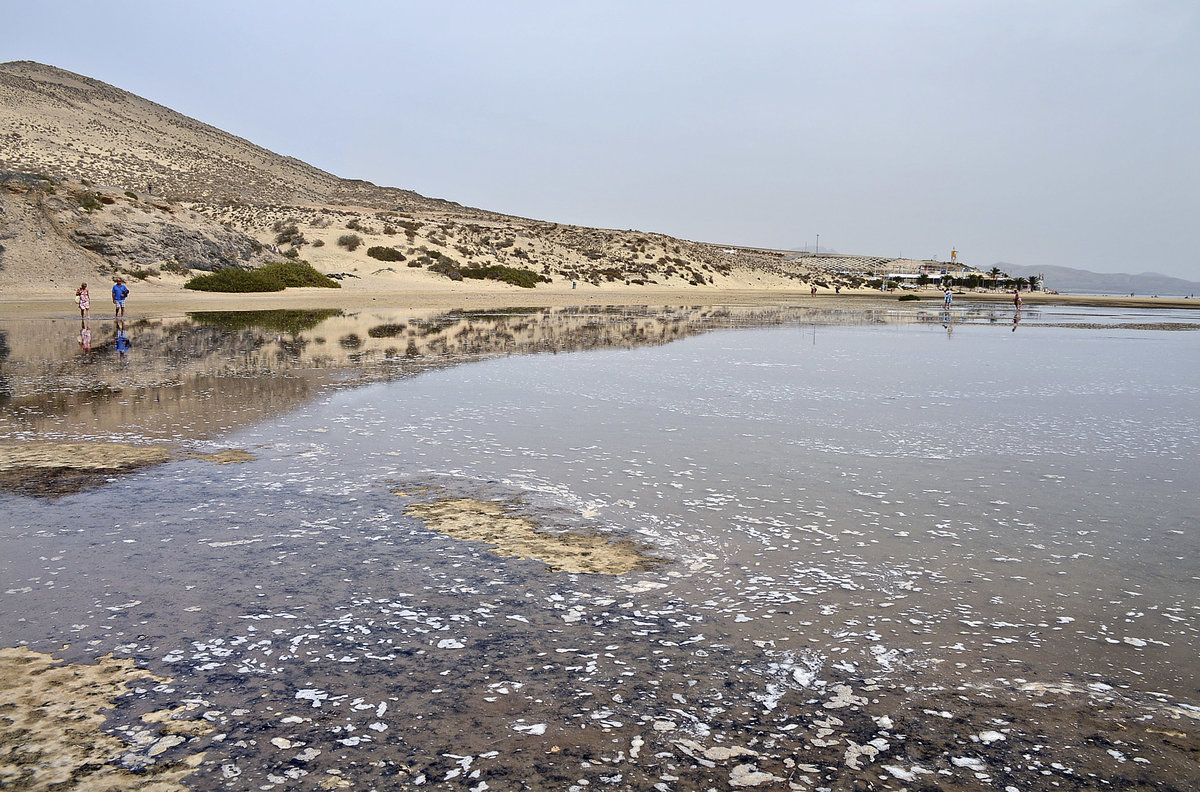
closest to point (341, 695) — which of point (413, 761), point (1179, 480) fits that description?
point (413, 761)

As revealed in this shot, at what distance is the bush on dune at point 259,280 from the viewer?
1491 inches

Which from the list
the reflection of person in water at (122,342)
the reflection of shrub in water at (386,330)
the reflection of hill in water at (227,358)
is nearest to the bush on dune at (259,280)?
the reflection of hill in water at (227,358)

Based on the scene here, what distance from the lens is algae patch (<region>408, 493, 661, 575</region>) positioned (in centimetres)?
559

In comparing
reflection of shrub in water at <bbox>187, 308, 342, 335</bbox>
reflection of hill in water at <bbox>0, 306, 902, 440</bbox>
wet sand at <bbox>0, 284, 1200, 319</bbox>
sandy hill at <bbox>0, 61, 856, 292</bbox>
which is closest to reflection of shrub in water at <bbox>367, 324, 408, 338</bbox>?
reflection of hill in water at <bbox>0, 306, 902, 440</bbox>

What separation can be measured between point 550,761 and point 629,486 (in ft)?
14.0

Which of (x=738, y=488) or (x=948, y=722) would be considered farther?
(x=738, y=488)

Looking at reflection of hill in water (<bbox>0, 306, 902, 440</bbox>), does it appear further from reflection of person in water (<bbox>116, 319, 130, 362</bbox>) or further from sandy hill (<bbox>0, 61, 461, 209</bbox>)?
sandy hill (<bbox>0, 61, 461, 209</bbox>)

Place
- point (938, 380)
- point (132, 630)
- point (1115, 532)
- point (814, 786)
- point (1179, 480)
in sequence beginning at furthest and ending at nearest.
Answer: point (938, 380)
point (1179, 480)
point (1115, 532)
point (132, 630)
point (814, 786)

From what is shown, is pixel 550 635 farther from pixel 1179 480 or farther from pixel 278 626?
pixel 1179 480

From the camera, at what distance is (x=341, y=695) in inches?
151

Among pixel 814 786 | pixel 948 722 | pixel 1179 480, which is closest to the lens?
pixel 814 786

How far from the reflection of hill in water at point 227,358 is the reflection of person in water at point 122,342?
5.8 inches

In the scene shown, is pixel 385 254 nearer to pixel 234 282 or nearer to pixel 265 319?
pixel 234 282

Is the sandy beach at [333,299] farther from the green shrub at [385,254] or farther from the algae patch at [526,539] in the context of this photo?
the algae patch at [526,539]
